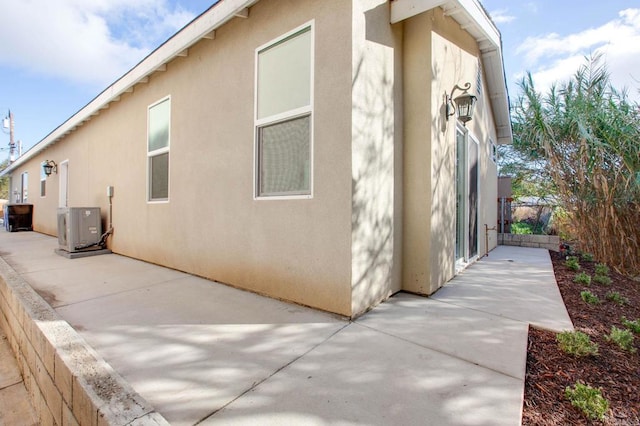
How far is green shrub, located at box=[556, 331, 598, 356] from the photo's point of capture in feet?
6.43

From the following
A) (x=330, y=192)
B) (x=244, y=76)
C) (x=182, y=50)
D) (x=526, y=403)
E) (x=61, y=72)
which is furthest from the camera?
(x=61, y=72)

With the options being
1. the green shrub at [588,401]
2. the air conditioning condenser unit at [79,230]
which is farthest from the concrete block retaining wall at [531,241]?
the air conditioning condenser unit at [79,230]

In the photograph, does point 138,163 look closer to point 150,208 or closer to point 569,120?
point 150,208

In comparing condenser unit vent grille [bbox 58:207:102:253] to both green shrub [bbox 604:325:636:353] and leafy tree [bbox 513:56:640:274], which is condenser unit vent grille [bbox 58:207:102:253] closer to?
green shrub [bbox 604:325:636:353]

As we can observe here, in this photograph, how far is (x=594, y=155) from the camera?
485 cm

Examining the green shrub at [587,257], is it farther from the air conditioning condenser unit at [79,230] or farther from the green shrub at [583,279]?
the air conditioning condenser unit at [79,230]

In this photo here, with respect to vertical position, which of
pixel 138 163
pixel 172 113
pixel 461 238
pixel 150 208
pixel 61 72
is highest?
pixel 61 72

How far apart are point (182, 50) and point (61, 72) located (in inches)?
546

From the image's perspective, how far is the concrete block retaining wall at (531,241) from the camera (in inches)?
276

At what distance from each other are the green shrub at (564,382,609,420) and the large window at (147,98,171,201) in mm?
5150

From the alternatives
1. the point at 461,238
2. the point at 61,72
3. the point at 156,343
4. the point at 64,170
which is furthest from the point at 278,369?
the point at 61,72

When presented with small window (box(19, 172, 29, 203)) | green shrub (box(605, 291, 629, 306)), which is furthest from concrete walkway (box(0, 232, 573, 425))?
small window (box(19, 172, 29, 203))

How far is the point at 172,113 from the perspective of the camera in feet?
15.4

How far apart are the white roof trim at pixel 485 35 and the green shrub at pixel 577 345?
3.00 metres
